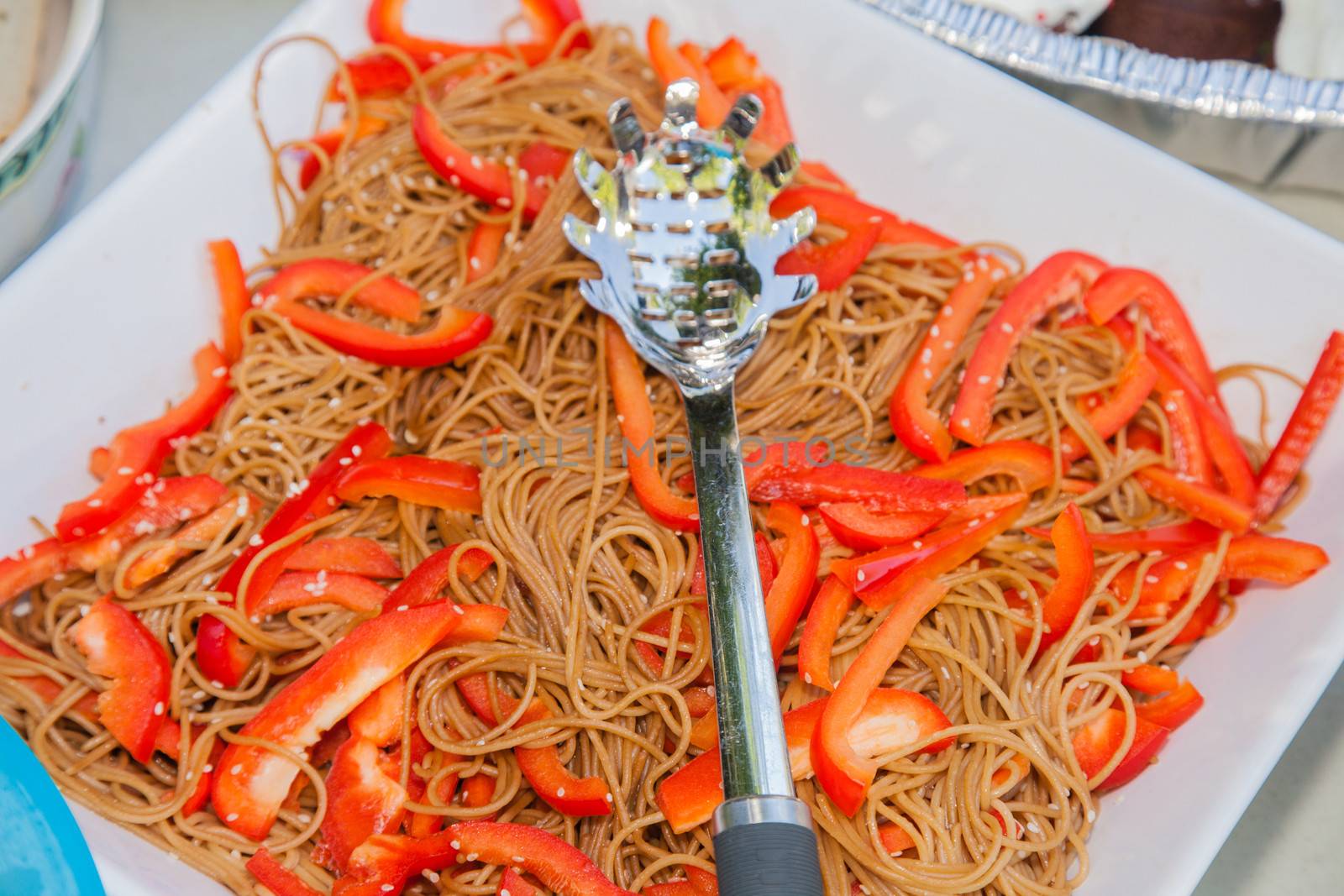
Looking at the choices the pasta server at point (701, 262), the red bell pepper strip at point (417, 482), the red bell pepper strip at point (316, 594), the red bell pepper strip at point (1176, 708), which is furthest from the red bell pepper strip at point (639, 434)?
the red bell pepper strip at point (1176, 708)

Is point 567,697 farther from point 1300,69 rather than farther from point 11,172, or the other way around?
point 1300,69

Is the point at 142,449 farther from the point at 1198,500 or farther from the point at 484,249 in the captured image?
the point at 1198,500

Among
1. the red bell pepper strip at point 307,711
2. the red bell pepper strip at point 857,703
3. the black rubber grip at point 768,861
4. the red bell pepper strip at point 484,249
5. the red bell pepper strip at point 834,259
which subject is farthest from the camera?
the red bell pepper strip at point 484,249

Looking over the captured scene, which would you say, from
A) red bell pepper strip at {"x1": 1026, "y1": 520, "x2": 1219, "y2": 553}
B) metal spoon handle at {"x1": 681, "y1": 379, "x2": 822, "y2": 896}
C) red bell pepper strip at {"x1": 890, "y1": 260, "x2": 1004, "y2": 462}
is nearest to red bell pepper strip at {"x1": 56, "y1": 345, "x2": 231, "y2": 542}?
metal spoon handle at {"x1": 681, "y1": 379, "x2": 822, "y2": 896}

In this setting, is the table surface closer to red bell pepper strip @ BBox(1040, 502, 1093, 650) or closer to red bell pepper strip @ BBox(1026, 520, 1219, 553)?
red bell pepper strip @ BBox(1026, 520, 1219, 553)

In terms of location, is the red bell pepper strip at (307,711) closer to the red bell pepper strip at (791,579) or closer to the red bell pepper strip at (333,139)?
the red bell pepper strip at (791,579)

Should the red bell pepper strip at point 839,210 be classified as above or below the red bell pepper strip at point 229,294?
above

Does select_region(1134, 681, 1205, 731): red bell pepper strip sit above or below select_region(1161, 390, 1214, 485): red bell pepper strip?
below
